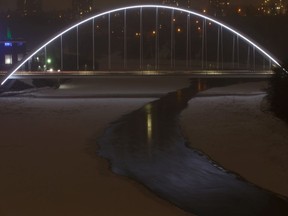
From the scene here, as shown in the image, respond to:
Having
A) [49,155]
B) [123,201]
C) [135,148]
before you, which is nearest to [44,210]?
[123,201]

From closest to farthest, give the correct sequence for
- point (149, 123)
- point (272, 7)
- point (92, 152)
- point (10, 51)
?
point (92, 152) → point (149, 123) → point (10, 51) → point (272, 7)

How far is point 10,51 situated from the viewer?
5338cm

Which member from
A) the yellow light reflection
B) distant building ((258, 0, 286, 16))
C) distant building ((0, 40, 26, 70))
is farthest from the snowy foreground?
distant building ((258, 0, 286, 16))

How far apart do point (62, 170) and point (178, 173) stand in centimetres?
267

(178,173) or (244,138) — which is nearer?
(178,173)

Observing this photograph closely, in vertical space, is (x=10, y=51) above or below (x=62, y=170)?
above

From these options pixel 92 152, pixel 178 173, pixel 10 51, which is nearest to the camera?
pixel 178 173

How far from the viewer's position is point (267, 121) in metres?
22.3

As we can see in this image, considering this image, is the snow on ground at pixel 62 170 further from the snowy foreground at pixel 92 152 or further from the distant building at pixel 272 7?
the distant building at pixel 272 7

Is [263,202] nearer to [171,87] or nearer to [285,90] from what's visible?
[285,90]

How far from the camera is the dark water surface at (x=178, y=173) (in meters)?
10.9

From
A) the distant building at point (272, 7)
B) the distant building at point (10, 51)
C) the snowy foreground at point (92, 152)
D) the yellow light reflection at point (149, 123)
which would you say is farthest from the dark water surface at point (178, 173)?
the distant building at point (272, 7)

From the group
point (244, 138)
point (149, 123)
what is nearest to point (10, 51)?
point (149, 123)

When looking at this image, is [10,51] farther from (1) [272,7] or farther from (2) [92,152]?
(1) [272,7]
